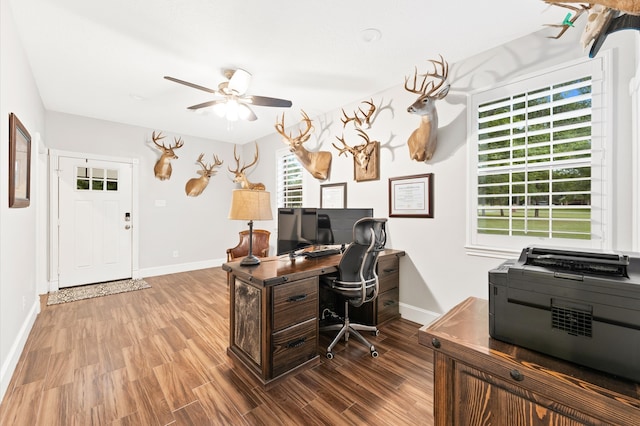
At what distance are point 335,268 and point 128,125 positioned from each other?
470cm

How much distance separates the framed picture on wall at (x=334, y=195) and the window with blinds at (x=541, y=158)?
1.69 m

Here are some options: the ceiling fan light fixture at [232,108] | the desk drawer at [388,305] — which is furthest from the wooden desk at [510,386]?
the ceiling fan light fixture at [232,108]

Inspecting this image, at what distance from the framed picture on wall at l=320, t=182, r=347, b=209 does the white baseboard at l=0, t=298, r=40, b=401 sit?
340 centimetres

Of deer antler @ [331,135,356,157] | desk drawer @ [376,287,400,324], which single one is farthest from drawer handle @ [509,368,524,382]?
deer antler @ [331,135,356,157]

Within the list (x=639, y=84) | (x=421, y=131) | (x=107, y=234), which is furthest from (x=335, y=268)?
(x=107, y=234)

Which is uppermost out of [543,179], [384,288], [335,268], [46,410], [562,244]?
[543,179]

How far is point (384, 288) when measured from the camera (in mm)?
2996

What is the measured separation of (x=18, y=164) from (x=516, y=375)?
367 cm

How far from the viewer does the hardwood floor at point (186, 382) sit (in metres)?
1.69

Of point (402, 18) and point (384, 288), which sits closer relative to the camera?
point (402, 18)

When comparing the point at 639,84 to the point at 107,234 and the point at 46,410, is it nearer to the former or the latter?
the point at 46,410

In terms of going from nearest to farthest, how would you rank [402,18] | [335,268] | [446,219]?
[402,18], [335,268], [446,219]

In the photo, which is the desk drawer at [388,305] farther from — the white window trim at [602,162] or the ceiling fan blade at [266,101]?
the ceiling fan blade at [266,101]

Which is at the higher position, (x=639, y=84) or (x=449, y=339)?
(x=639, y=84)
